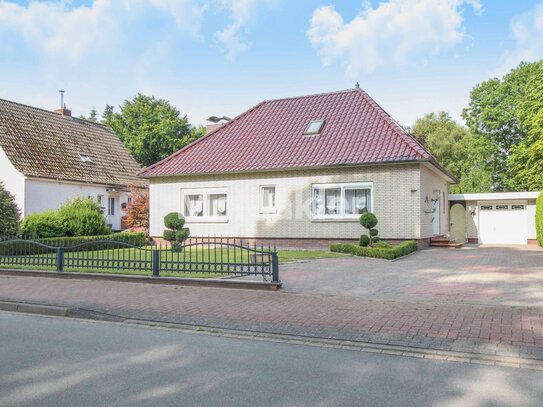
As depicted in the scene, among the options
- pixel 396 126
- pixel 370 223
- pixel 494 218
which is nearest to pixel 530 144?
pixel 494 218

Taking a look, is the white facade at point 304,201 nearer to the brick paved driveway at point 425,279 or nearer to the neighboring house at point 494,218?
the brick paved driveway at point 425,279

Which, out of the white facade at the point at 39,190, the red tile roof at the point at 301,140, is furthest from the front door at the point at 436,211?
the white facade at the point at 39,190

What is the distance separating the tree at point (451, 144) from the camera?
47.6 metres

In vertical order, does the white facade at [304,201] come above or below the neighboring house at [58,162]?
below

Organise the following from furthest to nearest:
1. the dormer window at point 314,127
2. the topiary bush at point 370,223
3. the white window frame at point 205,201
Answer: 1. the white window frame at point 205,201
2. the dormer window at point 314,127
3. the topiary bush at point 370,223

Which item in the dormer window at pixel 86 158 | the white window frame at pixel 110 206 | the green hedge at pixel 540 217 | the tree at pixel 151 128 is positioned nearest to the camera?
the green hedge at pixel 540 217

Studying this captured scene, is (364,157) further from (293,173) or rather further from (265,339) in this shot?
(265,339)

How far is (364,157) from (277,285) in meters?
11.3

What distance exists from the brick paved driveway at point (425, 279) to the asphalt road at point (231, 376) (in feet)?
12.6

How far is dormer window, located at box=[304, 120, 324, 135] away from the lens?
23156 millimetres

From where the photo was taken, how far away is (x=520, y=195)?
28.4 meters

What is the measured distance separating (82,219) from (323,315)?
1776cm

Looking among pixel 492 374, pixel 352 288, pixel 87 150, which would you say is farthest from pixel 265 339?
pixel 87 150

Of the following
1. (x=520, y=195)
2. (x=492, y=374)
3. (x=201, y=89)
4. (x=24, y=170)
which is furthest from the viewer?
(x=520, y=195)
